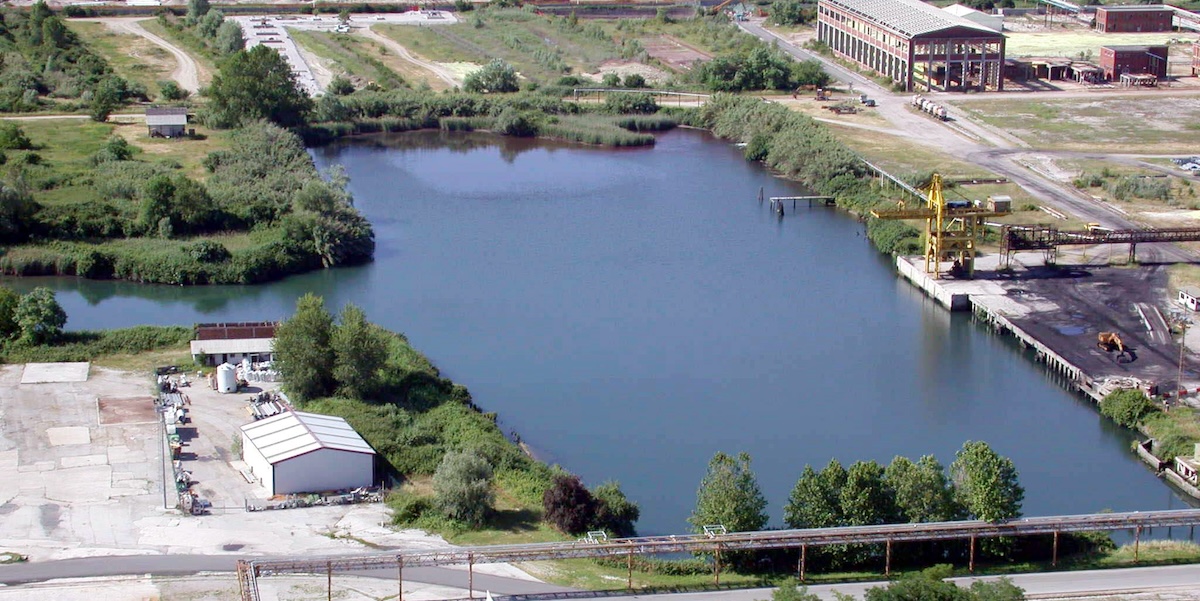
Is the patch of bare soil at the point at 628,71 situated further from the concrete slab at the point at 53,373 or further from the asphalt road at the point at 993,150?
the concrete slab at the point at 53,373

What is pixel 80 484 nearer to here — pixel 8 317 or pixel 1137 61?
pixel 8 317

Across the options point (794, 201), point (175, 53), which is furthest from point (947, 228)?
point (175, 53)

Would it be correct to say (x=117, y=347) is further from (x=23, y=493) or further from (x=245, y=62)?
(x=245, y=62)

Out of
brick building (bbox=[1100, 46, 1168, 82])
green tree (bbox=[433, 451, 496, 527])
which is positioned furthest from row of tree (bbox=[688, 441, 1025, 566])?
brick building (bbox=[1100, 46, 1168, 82])

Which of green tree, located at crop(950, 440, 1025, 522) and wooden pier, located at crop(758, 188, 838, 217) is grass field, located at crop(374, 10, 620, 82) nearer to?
wooden pier, located at crop(758, 188, 838, 217)

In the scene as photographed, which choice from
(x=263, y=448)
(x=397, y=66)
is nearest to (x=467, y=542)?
(x=263, y=448)
